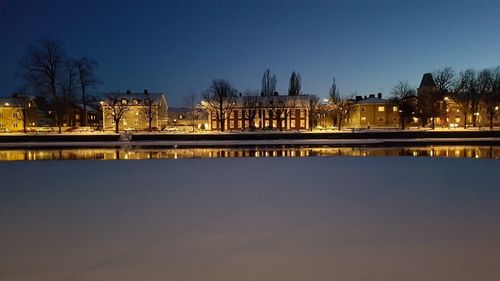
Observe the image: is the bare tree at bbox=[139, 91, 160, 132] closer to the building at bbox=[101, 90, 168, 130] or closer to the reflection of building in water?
the building at bbox=[101, 90, 168, 130]

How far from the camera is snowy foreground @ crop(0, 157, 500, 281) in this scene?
26.2 ft

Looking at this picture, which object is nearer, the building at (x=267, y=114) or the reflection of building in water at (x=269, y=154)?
the reflection of building in water at (x=269, y=154)

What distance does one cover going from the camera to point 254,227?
35.7ft

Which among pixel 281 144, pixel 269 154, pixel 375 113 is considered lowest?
pixel 269 154

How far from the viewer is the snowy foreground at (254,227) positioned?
8000 millimetres

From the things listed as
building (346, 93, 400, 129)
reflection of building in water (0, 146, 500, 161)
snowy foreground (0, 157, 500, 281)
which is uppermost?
building (346, 93, 400, 129)

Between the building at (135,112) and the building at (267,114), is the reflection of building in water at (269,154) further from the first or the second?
the building at (267,114)

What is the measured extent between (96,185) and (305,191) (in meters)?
9.19

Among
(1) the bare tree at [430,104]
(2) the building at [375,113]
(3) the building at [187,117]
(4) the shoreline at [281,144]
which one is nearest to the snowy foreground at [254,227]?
(4) the shoreline at [281,144]

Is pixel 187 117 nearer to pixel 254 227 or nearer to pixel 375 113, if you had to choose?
pixel 375 113

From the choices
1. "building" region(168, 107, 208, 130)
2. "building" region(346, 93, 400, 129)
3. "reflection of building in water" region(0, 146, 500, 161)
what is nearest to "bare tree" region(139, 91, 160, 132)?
"building" region(168, 107, 208, 130)

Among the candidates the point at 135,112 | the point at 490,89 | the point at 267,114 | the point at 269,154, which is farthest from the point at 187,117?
the point at 269,154

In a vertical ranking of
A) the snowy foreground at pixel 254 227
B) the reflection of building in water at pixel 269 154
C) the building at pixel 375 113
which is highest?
the building at pixel 375 113

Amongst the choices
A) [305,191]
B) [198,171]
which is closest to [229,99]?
[198,171]
